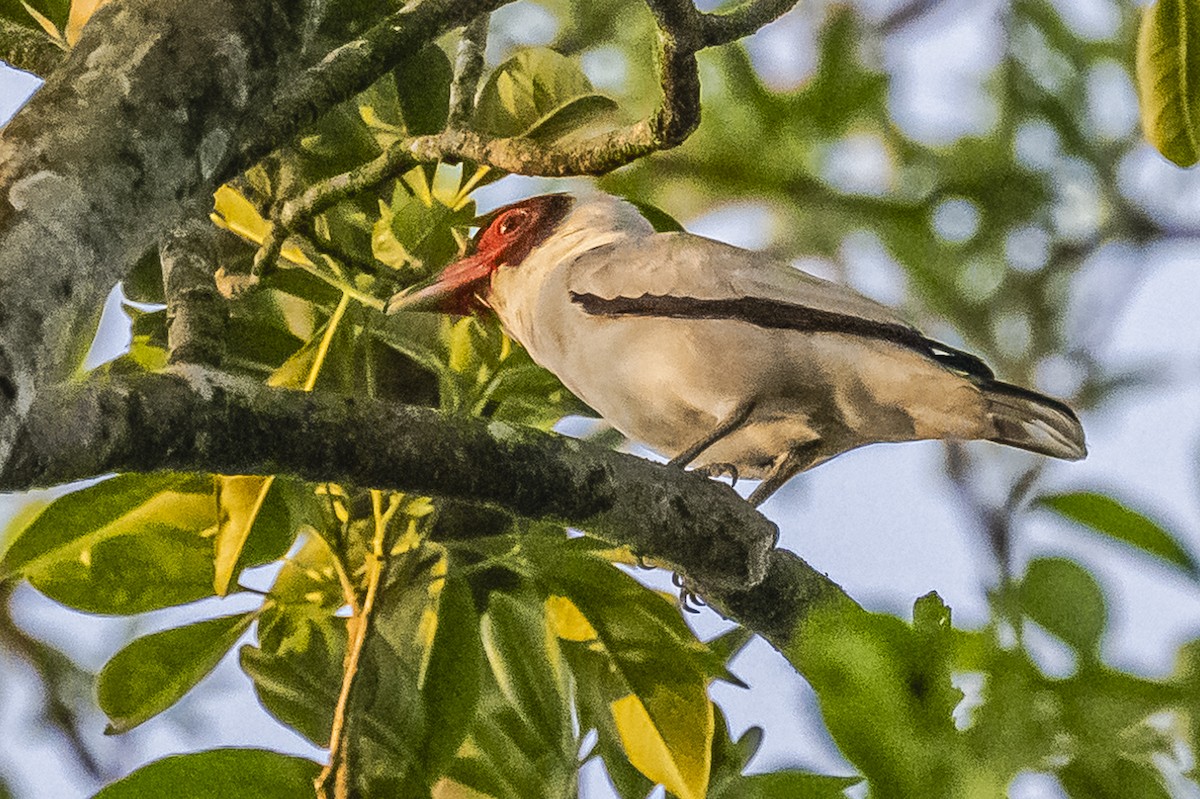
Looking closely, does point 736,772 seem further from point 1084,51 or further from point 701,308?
point 1084,51

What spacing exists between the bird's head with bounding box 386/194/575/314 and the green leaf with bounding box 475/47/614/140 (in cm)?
23

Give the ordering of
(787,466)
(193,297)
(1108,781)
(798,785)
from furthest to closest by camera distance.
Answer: (787,466) → (193,297) → (798,785) → (1108,781)

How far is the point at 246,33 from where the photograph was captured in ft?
3.50

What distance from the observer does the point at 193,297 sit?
143 cm

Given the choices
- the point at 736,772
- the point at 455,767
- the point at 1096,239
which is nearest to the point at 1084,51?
the point at 1096,239

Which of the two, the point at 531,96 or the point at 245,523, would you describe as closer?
the point at 245,523

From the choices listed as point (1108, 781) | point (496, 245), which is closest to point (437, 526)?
point (496, 245)

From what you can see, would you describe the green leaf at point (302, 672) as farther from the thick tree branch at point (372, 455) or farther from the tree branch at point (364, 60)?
the tree branch at point (364, 60)

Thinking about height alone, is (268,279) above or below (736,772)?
above

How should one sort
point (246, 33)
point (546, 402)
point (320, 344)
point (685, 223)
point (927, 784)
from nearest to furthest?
point (927, 784)
point (246, 33)
point (320, 344)
point (546, 402)
point (685, 223)

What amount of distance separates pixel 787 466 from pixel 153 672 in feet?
3.39

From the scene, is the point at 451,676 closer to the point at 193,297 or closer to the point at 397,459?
the point at 397,459

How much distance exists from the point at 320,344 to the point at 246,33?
53 centimetres

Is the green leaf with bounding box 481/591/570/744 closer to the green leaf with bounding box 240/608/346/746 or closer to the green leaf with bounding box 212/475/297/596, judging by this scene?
the green leaf with bounding box 240/608/346/746
